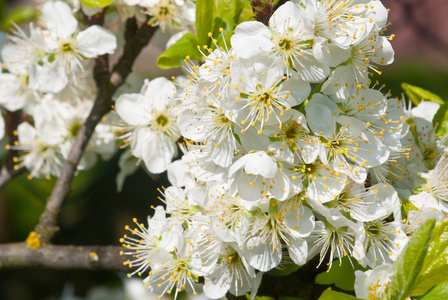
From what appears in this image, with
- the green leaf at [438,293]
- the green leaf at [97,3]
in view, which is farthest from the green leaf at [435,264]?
the green leaf at [97,3]

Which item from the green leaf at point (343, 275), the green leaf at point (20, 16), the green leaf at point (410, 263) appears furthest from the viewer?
the green leaf at point (20, 16)

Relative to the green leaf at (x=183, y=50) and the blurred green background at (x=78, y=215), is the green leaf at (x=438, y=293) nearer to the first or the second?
the green leaf at (x=183, y=50)

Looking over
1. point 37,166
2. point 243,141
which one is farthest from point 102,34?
point 243,141

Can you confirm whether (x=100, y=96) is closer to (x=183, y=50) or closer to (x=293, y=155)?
(x=183, y=50)

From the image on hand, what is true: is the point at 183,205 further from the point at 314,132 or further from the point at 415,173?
the point at 415,173

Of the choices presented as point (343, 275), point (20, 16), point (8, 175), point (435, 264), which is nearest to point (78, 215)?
point (8, 175)

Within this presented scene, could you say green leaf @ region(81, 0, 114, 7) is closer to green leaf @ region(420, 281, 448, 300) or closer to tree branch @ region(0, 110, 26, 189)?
tree branch @ region(0, 110, 26, 189)

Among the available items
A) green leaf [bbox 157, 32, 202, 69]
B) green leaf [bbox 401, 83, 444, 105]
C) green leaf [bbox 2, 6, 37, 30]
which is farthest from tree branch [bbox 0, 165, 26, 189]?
green leaf [bbox 401, 83, 444, 105]
